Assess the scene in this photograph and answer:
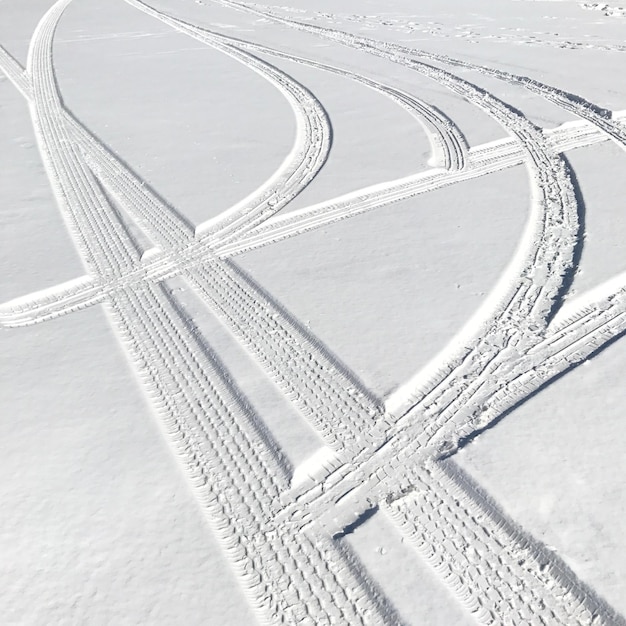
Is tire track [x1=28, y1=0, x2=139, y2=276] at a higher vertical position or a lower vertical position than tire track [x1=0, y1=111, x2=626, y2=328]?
higher

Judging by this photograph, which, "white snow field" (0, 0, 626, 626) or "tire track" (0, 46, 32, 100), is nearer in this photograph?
"white snow field" (0, 0, 626, 626)

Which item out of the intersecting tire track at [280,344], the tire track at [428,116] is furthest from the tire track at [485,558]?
the tire track at [428,116]

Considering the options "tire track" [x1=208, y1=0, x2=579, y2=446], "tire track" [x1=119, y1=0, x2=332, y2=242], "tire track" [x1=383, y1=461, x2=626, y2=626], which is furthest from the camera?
"tire track" [x1=119, y1=0, x2=332, y2=242]

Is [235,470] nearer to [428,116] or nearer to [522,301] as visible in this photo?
[522,301]

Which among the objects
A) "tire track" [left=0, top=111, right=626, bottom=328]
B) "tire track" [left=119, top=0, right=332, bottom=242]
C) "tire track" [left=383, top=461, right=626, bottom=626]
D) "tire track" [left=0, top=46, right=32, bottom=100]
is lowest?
"tire track" [left=383, top=461, right=626, bottom=626]

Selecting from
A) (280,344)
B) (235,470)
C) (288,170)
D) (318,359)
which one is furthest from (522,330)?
(288,170)

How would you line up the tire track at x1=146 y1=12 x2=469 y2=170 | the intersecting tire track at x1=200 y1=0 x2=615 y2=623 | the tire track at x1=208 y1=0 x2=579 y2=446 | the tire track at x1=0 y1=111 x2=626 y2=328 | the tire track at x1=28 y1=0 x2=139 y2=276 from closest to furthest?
the intersecting tire track at x1=200 y1=0 x2=615 y2=623 < the tire track at x1=208 y1=0 x2=579 y2=446 < the tire track at x1=0 y1=111 x2=626 y2=328 < the tire track at x1=28 y1=0 x2=139 y2=276 < the tire track at x1=146 y1=12 x2=469 y2=170

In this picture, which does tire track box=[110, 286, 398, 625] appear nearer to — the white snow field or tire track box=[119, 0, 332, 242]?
the white snow field

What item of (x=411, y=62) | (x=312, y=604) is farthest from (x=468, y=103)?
(x=312, y=604)

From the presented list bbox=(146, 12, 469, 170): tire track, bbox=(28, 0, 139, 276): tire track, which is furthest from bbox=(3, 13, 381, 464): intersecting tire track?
bbox=(146, 12, 469, 170): tire track
